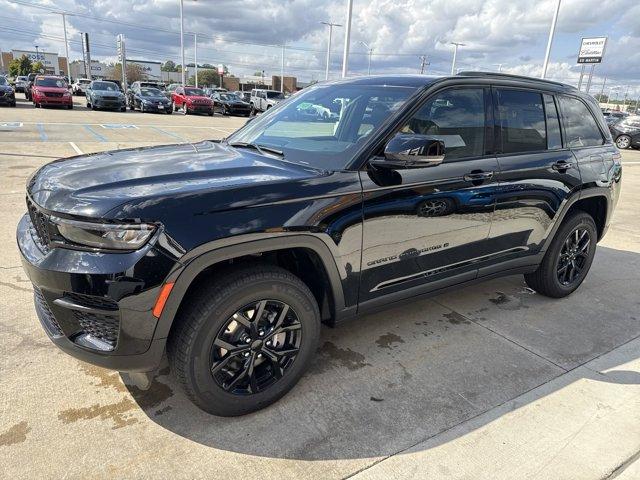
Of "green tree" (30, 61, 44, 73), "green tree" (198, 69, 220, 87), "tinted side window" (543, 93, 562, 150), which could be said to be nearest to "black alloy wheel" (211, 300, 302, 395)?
"tinted side window" (543, 93, 562, 150)

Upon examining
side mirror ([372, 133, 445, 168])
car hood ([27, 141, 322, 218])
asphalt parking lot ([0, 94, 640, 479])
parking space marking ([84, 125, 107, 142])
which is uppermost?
side mirror ([372, 133, 445, 168])

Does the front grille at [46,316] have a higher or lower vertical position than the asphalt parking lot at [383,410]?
higher

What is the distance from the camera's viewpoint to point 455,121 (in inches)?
126

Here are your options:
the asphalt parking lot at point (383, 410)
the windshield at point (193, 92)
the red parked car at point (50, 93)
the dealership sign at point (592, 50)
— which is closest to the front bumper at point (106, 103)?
the red parked car at point (50, 93)

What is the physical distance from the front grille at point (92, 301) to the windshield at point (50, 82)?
2629 cm

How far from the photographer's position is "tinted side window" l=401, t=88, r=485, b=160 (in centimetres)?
300

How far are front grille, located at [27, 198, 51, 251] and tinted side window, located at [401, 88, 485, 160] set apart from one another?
208 cm

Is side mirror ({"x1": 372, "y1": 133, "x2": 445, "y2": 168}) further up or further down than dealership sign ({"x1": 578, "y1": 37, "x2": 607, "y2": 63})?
further down

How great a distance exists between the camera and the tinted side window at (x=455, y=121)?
3004mm

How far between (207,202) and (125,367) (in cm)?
87

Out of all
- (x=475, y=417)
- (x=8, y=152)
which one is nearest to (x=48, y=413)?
(x=475, y=417)

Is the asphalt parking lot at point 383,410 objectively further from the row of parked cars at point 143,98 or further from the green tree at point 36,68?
the green tree at point 36,68

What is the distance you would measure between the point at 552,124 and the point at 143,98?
26.1 m

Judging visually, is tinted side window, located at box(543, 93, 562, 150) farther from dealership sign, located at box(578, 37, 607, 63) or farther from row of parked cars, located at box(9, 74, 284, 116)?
dealership sign, located at box(578, 37, 607, 63)
